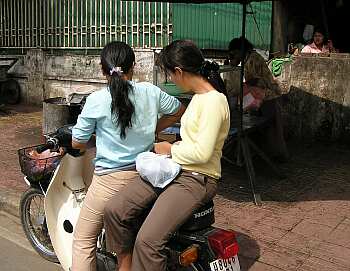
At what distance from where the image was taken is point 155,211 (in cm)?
254

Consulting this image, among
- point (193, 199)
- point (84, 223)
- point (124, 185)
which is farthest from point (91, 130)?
point (193, 199)

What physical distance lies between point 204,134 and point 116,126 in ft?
2.01

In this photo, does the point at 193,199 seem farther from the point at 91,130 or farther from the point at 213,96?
the point at 91,130

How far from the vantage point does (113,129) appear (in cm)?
284

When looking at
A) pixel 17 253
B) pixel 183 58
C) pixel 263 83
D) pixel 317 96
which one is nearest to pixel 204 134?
pixel 183 58

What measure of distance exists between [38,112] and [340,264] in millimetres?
8356

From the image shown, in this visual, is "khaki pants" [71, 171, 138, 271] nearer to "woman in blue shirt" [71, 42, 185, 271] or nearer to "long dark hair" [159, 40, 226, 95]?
"woman in blue shirt" [71, 42, 185, 271]

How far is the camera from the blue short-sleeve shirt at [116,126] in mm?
2805

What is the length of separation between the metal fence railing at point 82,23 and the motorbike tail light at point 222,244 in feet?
21.9

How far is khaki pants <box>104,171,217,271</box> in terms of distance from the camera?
248 cm

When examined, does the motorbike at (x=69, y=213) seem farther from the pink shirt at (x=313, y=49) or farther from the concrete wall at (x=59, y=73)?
the concrete wall at (x=59, y=73)

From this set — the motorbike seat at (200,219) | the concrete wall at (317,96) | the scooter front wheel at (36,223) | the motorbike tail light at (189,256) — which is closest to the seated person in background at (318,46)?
the concrete wall at (317,96)

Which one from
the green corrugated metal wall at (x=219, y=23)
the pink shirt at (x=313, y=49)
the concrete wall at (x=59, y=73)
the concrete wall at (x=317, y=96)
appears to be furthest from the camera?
the concrete wall at (x=59, y=73)

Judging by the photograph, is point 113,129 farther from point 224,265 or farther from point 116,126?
point 224,265
